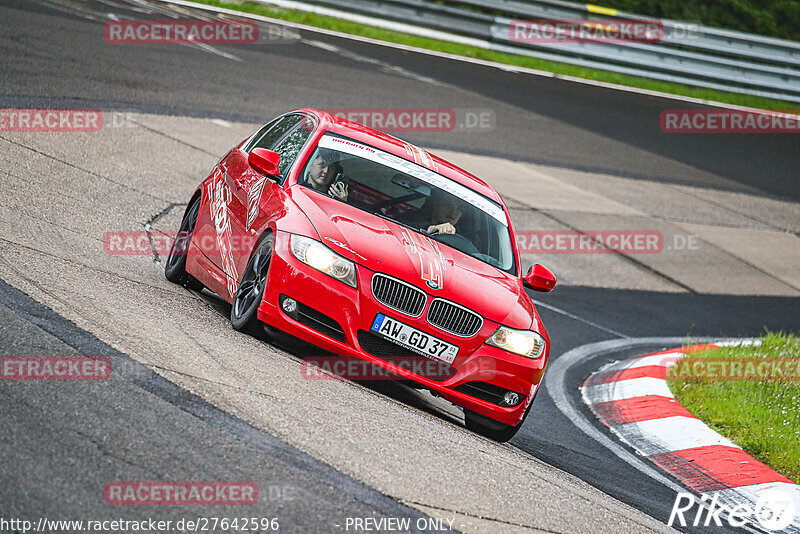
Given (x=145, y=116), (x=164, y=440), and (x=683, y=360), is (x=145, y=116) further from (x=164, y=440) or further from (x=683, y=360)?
(x=164, y=440)

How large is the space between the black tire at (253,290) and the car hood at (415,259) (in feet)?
1.16

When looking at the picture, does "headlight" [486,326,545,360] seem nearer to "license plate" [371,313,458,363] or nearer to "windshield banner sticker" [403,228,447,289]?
"license plate" [371,313,458,363]

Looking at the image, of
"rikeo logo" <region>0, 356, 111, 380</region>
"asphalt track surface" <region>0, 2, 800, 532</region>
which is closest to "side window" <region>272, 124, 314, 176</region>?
"asphalt track surface" <region>0, 2, 800, 532</region>

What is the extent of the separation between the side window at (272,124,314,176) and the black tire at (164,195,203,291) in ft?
2.98

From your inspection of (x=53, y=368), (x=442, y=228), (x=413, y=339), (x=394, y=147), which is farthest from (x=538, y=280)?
(x=53, y=368)

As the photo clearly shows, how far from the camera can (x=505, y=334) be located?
643 centimetres

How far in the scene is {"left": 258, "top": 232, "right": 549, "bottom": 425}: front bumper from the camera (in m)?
6.14

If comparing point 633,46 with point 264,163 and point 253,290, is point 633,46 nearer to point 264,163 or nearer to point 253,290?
point 264,163

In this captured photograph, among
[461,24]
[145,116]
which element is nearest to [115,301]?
[145,116]

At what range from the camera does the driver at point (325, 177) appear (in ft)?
23.3

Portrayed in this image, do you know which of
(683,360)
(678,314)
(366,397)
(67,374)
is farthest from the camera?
(678,314)

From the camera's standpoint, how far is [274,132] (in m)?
8.19

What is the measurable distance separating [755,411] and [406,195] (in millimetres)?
3374

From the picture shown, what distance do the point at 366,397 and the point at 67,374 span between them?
181cm
